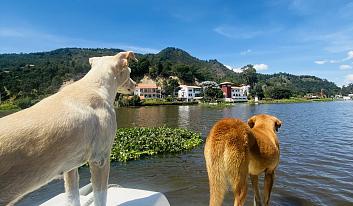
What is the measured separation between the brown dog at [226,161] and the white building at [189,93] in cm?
12206

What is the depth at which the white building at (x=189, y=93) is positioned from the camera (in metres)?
130

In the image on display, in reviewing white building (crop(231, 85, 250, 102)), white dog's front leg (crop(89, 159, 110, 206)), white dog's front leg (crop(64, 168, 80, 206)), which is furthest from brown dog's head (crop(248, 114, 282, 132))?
white building (crop(231, 85, 250, 102))

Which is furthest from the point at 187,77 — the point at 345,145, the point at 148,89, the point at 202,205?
the point at 202,205

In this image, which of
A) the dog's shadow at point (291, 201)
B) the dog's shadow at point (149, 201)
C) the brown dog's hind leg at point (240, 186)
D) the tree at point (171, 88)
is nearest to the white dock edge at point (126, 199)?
the dog's shadow at point (149, 201)

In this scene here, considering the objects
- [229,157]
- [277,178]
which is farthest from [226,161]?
[277,178]

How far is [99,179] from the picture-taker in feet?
13.6

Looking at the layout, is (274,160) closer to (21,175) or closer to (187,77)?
(21,175)

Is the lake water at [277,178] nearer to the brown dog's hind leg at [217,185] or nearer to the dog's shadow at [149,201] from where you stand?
the dog's shadow at [149,201]

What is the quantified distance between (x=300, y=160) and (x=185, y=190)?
7089mm

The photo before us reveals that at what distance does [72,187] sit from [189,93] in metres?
127

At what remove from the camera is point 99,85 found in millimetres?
4254

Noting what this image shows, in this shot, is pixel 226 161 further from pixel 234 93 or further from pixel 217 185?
pixel 234 93

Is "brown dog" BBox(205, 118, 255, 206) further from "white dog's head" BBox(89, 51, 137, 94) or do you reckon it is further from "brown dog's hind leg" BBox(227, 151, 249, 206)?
"white dog's head" BBox(89, 51, 137, 94)

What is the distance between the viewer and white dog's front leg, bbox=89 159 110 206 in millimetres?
4043
